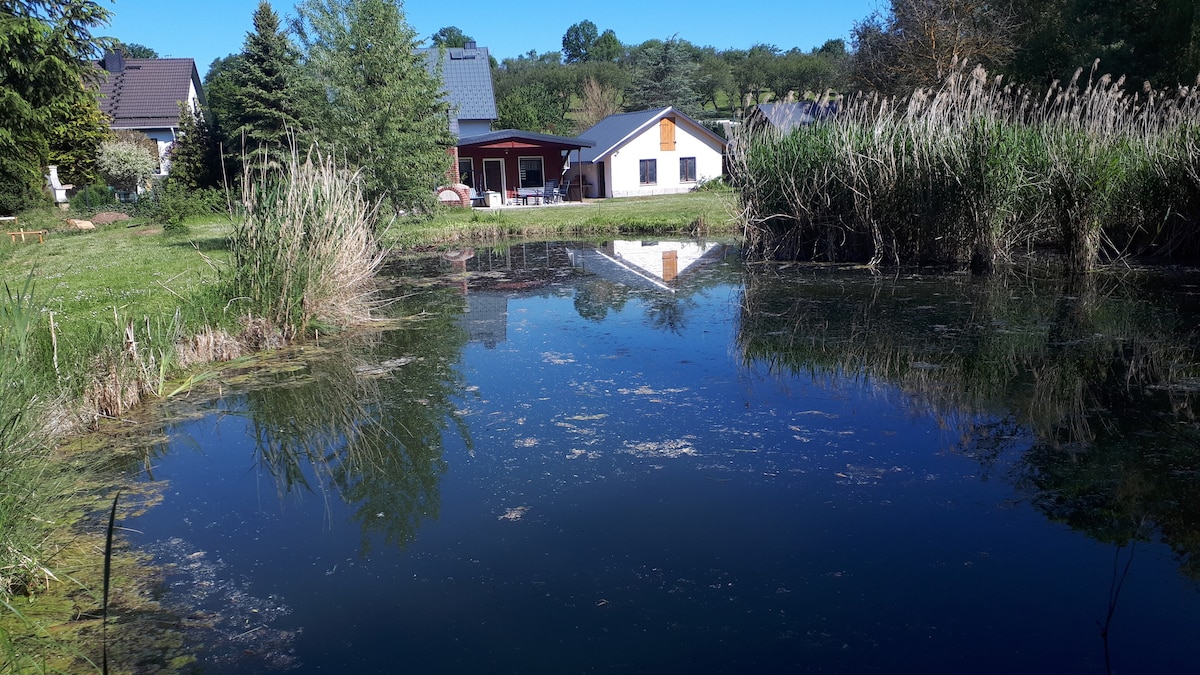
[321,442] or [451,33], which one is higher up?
[451,33]

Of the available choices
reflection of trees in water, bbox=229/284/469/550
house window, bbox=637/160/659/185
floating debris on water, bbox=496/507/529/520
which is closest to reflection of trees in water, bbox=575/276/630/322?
reflection of trees in water, bbox=229/284/469/550

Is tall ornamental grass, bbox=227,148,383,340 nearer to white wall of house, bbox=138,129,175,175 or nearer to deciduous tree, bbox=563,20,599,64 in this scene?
white wall of house, bbox=138,129,175,175

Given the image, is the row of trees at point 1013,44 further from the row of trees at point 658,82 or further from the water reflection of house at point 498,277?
the water reflection of house at point 498,277

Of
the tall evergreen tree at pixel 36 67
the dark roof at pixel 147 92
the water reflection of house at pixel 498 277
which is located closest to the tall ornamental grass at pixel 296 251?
the water reflection of house at pixel 498 277

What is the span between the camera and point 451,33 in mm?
84688

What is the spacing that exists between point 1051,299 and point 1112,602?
6259 mm

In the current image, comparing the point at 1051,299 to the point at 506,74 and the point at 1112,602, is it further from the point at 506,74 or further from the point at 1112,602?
the point at 506,74

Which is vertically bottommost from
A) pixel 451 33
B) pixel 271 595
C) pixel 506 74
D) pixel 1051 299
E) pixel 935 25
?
pixel 271 595

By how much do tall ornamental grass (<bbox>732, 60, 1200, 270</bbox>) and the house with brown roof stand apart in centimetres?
2734

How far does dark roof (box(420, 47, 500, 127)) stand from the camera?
3117cm

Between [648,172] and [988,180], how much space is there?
2098 centimetres

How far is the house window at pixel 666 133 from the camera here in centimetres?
3045

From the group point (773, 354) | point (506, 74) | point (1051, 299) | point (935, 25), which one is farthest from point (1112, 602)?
point (506, 74)

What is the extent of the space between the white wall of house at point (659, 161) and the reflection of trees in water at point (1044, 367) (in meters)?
19.8
